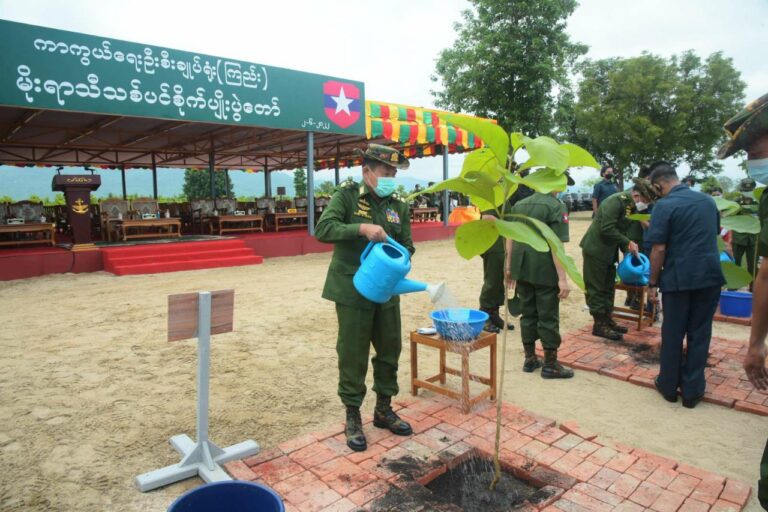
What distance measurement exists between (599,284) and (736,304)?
6.42 ft

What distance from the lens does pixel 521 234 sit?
190 cm

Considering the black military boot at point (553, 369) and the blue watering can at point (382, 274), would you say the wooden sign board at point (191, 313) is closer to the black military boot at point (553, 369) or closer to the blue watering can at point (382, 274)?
the blue watering can at point (382, 274)

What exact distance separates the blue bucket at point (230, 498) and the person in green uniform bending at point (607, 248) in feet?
13.6

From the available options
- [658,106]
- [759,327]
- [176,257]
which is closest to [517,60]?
[658,106]

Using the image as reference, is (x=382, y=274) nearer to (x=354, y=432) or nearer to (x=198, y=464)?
(x=354, y=432)

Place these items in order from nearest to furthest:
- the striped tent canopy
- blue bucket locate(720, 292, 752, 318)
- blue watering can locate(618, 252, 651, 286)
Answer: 1. blue watering can locate(618, 252, 651, 286)
2. blue bucket locate(720, 292, 752, 318)
3. the striped tent canopy

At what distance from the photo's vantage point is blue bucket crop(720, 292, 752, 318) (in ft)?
18.4

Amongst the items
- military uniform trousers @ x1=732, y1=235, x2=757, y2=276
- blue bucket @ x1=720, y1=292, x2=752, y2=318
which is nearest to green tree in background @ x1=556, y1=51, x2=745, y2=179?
military uniform trousers @ x1=732, y1=235, x2=757, y2=276

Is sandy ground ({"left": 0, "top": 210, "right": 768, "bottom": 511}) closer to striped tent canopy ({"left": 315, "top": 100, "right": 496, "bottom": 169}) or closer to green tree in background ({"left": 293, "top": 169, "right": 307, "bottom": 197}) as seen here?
striped tent canopy ({"left": 315, "top": 100, "right": 496, "bottom": 169})

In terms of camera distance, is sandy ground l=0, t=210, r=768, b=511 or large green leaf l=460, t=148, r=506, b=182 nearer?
large green leaf l=460, t=148, r=506, b=182

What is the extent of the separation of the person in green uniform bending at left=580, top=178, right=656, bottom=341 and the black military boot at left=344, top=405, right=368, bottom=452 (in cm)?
317

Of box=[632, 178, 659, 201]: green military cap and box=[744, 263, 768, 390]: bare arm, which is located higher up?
box=[632, 178, 659, 201]: green military cap

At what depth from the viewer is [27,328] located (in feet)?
18.4

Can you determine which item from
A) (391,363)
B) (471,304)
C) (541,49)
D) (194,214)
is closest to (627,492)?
(391,363)
